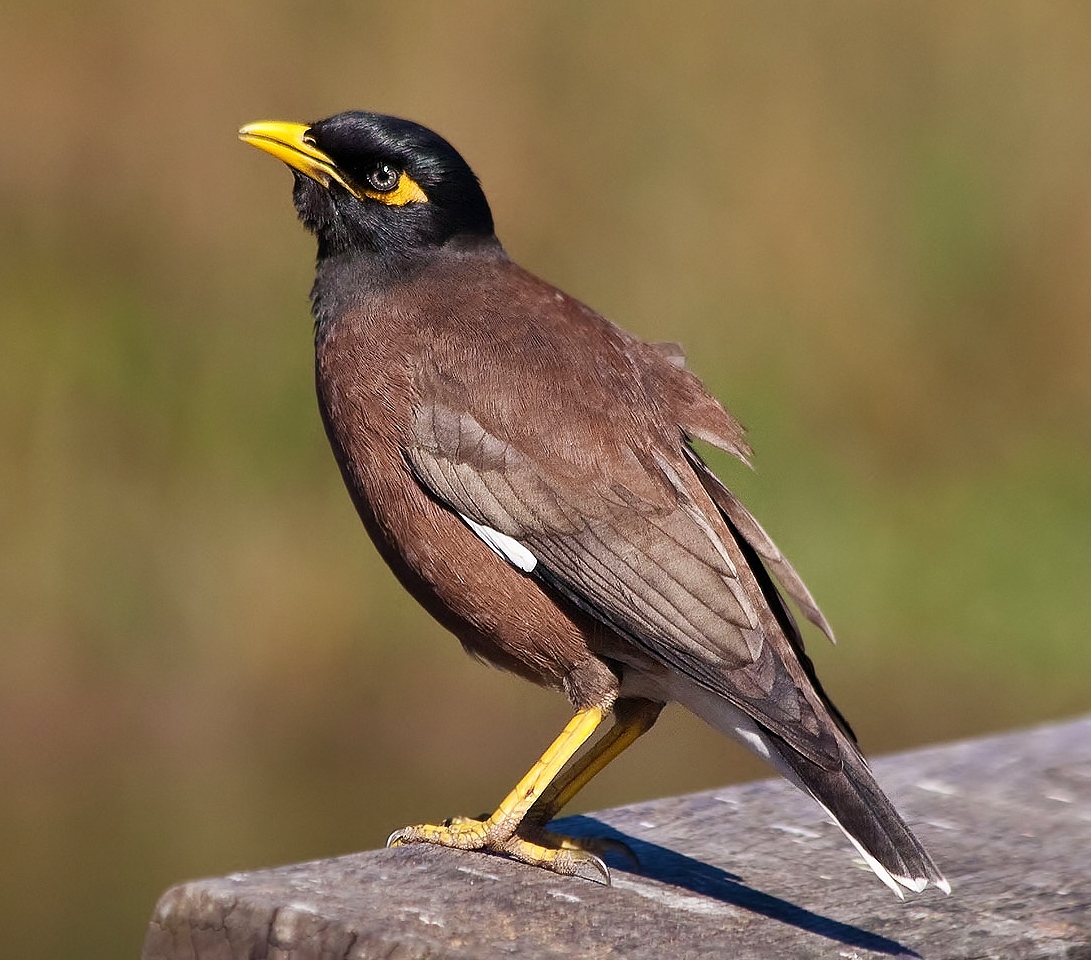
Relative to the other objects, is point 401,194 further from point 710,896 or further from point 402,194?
point 710,896

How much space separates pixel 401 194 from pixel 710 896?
217 centimetres

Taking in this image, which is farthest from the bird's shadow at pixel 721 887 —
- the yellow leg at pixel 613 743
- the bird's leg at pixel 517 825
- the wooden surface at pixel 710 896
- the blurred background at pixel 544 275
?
the blurred background at pixel 544 275

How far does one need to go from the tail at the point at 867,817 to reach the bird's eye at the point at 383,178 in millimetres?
1870

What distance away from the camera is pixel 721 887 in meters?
4.16

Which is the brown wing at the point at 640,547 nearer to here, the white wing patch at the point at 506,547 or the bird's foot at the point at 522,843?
the white wing patch at the point at 506,547

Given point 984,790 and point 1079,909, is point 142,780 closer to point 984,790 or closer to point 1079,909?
point 984,790

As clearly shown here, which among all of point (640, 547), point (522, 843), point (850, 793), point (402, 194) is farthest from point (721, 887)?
point (402, 194)

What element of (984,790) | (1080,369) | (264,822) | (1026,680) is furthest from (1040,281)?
(984,790)

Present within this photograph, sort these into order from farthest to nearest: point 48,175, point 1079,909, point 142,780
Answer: point 48,175 → point 142,780 → point 1079,909

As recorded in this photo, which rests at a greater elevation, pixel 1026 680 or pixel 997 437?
pixel 997 437

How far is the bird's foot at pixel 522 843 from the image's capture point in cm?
431

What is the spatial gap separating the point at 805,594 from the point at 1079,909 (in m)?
1.19

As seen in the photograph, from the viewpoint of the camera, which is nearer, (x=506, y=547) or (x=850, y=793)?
(x=850, y=793)

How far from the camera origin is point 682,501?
4.75 m
